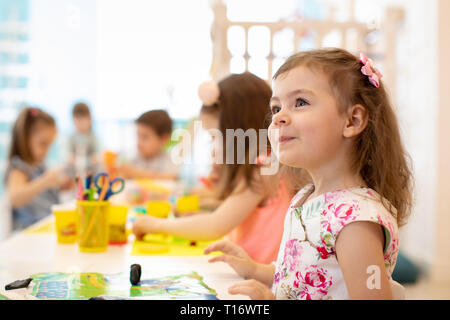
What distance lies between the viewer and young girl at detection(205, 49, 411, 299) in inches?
14.9

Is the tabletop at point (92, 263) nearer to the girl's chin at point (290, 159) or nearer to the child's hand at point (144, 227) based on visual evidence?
the child's hand at point (144, 227)

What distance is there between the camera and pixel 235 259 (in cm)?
54

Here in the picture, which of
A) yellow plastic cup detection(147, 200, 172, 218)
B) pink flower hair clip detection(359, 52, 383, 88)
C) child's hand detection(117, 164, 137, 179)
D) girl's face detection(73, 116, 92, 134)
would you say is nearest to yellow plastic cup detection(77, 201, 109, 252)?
yellow plastic cup detection(147, 200, 172, 218)

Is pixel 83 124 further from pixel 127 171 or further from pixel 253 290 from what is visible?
pixel 253 290

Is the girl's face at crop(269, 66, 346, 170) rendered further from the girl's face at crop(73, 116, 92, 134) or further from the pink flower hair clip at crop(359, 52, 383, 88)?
the girl's face at crop(73, 116, 92, 134)

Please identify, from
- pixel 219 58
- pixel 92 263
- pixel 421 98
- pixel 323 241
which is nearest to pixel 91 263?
pixel 92 263

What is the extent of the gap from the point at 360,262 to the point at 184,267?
0.83ft

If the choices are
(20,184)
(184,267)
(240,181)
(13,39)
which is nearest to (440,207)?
(240,181)

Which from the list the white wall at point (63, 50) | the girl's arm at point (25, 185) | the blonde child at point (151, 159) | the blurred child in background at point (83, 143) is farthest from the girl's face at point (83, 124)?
the girl's arm at point (25, 185)

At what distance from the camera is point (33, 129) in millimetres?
1445

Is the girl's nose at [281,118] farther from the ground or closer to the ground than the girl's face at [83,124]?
closer to the ground

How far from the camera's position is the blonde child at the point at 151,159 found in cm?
143

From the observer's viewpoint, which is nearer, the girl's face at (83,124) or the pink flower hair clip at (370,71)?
the pink flower hair clip at (370,71)
